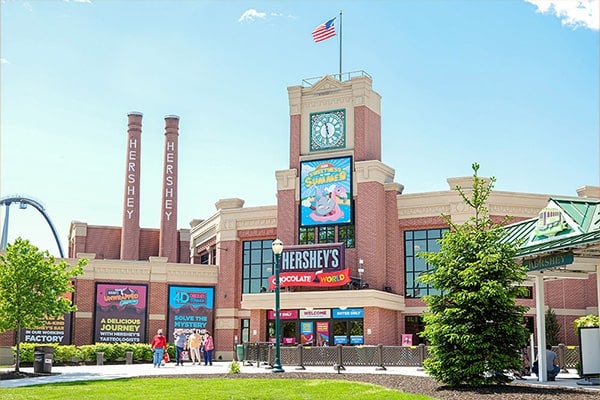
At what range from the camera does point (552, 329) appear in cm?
4531

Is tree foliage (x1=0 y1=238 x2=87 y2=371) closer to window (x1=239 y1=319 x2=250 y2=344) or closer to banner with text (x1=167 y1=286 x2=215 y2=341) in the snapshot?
banner with text (x1=167 y1=286 x2=215 y2=341)

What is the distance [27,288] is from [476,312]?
749 inches

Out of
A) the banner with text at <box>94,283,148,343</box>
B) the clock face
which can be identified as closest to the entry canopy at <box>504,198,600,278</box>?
the clock face

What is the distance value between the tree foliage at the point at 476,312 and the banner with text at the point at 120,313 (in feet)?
106

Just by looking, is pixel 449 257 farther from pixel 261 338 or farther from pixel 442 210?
pixel 261 338

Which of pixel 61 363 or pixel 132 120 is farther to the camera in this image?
pixel 132 120

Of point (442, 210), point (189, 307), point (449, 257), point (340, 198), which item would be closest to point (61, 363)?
point (189, 307)

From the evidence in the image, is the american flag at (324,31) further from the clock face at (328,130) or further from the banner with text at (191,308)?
the banner with text at (191,308)

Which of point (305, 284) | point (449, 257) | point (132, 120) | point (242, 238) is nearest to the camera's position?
point (449, 257)

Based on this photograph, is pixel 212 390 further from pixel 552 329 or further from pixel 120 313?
pixel 120 313

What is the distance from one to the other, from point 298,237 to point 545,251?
2837cm

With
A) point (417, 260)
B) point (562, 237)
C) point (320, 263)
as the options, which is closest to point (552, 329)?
point (417, 260)

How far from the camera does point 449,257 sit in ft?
72.3

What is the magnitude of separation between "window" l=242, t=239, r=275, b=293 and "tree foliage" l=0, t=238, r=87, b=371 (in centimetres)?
2110
